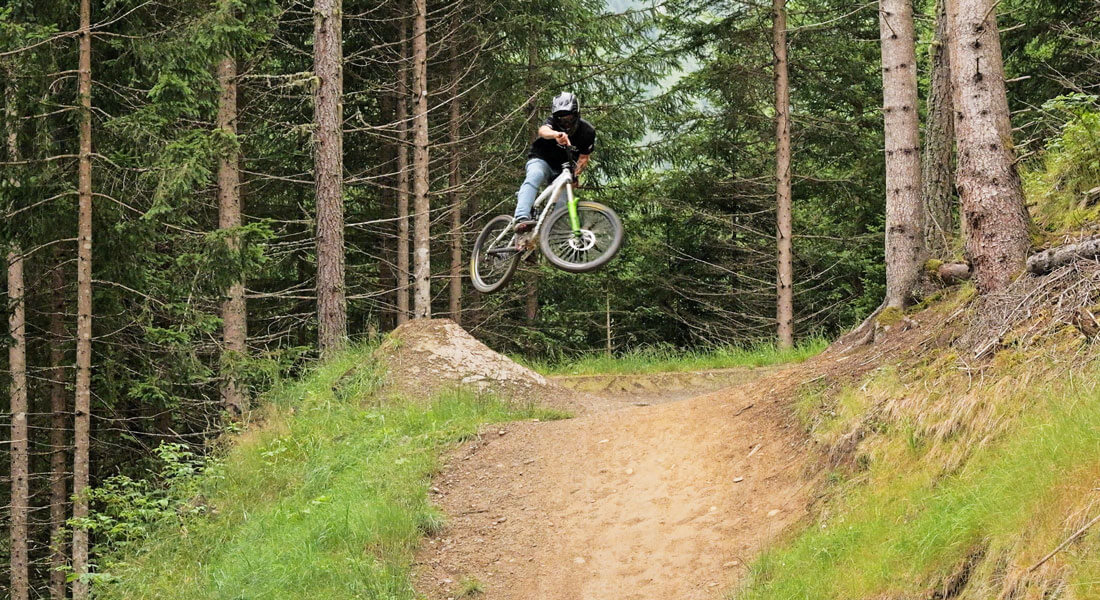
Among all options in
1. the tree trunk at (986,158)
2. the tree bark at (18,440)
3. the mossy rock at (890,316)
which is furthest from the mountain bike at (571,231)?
the tree bark at (18,440)

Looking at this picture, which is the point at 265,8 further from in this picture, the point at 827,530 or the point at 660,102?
the point at 827,530

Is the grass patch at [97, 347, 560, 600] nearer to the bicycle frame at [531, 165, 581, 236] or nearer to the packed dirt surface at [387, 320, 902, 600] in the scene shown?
the packed dirt surface at [387, 320, 902, 600]

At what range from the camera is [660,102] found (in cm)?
1908

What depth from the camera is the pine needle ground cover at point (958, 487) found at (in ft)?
14.5

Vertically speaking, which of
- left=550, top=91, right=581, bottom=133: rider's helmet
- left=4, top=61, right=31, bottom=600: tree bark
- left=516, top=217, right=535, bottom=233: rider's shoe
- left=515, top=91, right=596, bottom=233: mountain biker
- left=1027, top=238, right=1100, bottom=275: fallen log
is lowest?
left=4, top=61, right=31, bottom=600: tree bark

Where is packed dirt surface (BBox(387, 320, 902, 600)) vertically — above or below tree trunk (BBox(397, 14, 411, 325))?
below

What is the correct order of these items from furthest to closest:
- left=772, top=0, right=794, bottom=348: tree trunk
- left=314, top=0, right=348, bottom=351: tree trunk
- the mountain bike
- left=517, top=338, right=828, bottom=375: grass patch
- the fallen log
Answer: left=772, top=0, right=794, bottom=348: tree trunk < left=517, top=338, right=828, bottom=375: grass patch < left=314, top=0, right=348, bottom=351: tree trunk < the mountain bike < the fallen log

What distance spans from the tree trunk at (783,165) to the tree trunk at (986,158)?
9369 millimetres

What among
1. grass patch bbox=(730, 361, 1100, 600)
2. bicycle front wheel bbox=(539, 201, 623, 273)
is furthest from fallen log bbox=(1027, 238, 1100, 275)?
bicycle front wheel bbox=(539, 201, 623, 273)

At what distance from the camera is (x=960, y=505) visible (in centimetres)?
529

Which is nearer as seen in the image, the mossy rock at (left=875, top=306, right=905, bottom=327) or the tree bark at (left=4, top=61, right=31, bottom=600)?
the mossy rock at (left=875, top=306, right=905, bottom=327)

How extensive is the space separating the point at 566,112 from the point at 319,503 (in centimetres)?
418

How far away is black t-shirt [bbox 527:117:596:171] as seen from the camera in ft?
29.5

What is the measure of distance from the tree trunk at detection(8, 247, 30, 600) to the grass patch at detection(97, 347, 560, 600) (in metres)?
3.83
